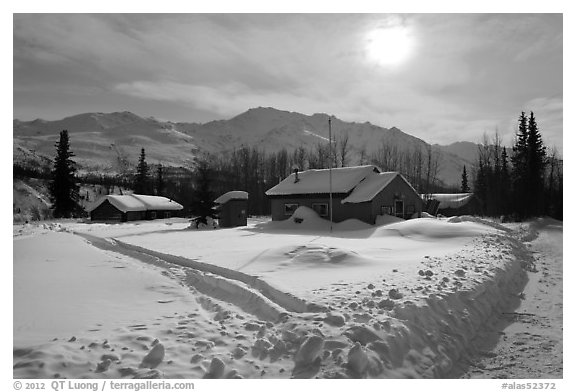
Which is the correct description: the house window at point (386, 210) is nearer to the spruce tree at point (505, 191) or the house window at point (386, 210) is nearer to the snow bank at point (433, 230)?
the snow bank at point (433, 230)

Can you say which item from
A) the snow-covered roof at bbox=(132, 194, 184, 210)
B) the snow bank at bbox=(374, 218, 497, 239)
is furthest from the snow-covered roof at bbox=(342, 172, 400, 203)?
the snow-covered roof at bbox=(132, 194, 184, 210)

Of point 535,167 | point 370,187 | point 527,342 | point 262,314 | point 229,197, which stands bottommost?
point 527,342

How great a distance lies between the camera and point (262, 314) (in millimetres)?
6691

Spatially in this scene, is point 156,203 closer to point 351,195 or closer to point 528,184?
point 351,195

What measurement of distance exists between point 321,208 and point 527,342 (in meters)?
23.2

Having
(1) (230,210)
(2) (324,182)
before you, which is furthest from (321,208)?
(1) (230,210)

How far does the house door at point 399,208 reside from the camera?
29736 mm

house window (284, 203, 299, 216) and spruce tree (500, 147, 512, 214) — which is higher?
spruce tree (500, 147, 512, 214)

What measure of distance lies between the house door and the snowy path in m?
19.6

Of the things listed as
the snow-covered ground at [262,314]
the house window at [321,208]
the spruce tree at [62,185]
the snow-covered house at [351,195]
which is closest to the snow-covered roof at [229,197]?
the snow-covered house at [351,195]

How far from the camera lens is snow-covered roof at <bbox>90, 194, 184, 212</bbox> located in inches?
1638

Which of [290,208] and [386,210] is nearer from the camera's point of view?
[386,210]

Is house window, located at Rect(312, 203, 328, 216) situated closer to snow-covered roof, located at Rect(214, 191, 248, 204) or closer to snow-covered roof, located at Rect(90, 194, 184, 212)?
snow-covered roof, located at Rect(214, 191, 248, 204)

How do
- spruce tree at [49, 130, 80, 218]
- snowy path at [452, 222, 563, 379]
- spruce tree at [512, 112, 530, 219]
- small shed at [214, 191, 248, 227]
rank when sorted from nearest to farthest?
1. snowy path at [452, 222, 563, 379]
2. small shed at [214, 191, 248, 227]
3. spruce tree at [512, 112, 530, 219]
4. spruce tree at [49, 130, 80, 218]
